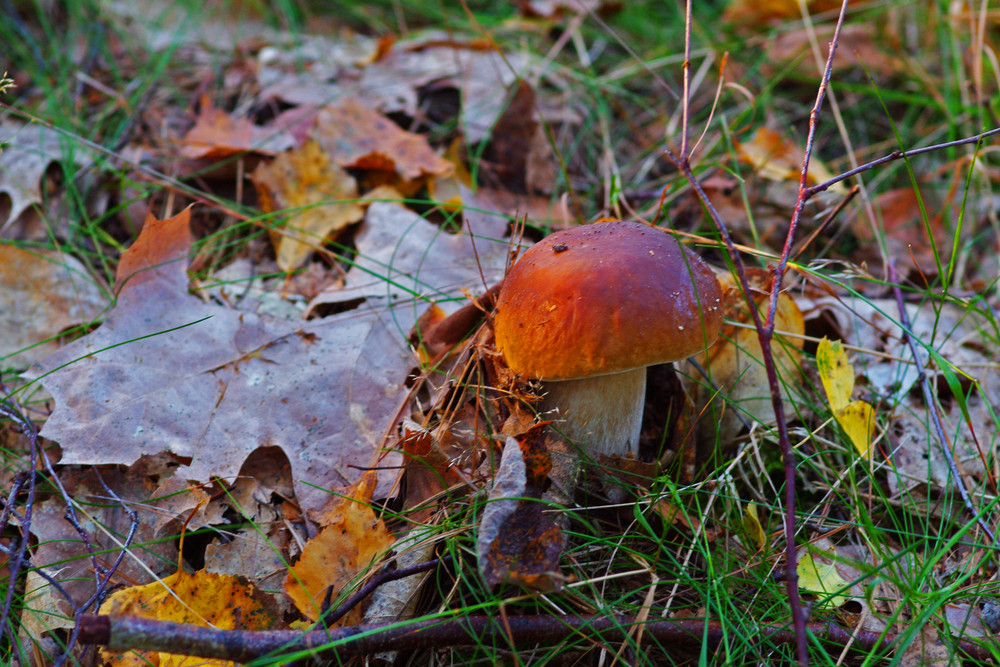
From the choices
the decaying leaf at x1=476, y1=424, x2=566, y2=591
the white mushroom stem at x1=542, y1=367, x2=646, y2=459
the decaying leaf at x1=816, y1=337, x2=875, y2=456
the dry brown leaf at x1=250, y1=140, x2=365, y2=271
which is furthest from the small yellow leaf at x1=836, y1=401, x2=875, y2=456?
the dry brown leaf at x1=250, y1=140, x2=365, y2=271

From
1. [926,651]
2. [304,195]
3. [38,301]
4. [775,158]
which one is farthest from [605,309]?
[38,301]

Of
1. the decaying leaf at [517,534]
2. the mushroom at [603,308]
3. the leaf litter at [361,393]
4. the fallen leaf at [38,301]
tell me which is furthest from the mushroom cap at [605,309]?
the fallen leaf at [38,301]

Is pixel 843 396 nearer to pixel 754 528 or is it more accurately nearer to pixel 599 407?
pixel 754 528

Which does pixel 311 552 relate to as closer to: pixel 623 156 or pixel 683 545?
pixel 683 545

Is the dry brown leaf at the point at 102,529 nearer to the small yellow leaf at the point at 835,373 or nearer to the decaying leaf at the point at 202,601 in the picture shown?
the decaying leaf at the point at 202,601

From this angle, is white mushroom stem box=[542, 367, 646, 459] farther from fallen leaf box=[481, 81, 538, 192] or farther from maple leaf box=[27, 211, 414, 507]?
fallen leaf box=[481, 81, 538, 192]

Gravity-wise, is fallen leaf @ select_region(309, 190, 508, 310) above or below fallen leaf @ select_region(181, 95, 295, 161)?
below
